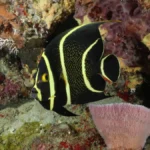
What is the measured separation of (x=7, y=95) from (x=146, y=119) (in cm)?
262

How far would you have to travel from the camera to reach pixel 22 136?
318 centimetres

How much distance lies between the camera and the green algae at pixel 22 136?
303 centimetres

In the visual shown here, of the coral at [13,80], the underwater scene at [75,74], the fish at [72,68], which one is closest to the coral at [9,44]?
the underwater scene at [75,74]

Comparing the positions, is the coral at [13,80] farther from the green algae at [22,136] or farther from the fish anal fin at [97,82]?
the fish anal fin at [97,82]

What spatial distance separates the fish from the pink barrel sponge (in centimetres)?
66

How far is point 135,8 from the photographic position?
2.51 m

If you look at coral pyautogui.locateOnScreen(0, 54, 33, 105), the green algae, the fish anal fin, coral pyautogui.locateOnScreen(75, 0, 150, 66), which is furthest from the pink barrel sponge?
coral pyautogui.locateOnScreen(0, 54, 33, 105)

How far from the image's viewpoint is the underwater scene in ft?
5.30

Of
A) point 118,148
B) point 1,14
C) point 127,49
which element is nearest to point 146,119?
point 118,148

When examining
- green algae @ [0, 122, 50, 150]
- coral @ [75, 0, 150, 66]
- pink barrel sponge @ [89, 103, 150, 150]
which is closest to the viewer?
pink barrel sponge @ [89, 103, 150, 150]

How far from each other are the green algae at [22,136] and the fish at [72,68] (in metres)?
1.50

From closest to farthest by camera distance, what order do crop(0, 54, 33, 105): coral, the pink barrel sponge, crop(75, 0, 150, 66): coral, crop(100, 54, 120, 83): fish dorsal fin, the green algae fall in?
crop(100, 54, 120, 83): fish dorsal fin, the pink barrel sponge, crop(75, 0, 150, 66): coral, the green algae, crop(0, 54, 33, 105): coral

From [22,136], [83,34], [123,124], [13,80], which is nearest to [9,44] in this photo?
[13,80]

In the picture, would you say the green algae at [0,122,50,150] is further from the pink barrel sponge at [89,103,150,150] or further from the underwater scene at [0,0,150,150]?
the pink barrel sponge at [89,103,150,150]
